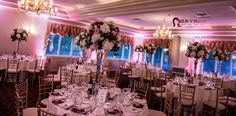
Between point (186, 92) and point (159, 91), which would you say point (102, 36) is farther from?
point (159, 91)

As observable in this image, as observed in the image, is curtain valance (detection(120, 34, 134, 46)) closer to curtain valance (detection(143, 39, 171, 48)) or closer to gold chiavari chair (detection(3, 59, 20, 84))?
curtain valance (detection(143, 39, 171, 48))

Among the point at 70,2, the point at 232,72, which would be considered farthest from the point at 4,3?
the point at 232,72

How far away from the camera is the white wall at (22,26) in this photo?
9.48 m

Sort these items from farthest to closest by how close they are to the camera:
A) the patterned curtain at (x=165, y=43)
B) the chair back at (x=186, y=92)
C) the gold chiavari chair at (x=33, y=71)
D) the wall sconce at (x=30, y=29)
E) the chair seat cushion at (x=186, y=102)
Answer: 1. the patterned curtain at (x=165, y=43)
2. the wall sconce at (x=30, y=29)
3. the gold chiavari chair at (x=33, y=71)
4. the chair back at (x=186, y=92)
5. the chair seat cushion at (x=186, y=102)

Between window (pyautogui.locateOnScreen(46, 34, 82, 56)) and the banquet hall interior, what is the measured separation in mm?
54

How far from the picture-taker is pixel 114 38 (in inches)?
140

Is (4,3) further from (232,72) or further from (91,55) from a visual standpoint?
(232,72)

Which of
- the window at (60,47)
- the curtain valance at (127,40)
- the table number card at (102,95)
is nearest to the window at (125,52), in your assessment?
the curtain valance at (127,40)

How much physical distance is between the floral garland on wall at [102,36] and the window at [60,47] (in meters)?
8.58

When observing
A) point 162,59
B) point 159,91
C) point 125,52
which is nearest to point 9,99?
point 159,91

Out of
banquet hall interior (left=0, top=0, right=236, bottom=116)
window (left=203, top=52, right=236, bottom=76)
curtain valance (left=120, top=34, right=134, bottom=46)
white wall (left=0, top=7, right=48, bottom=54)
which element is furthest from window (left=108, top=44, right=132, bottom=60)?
white wall (left=0, top=7, right=48, bottom=54)

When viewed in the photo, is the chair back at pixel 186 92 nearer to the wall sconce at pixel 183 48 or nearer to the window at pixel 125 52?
the wall sconce at pixel 183 48

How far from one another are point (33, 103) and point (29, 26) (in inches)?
216

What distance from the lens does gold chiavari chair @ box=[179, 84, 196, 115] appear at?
548 centimetres
